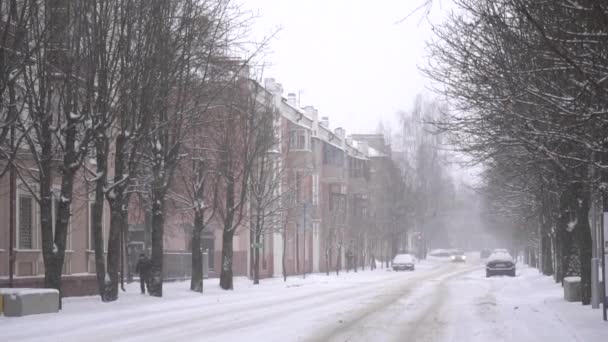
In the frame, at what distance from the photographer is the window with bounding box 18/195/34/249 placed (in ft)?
104

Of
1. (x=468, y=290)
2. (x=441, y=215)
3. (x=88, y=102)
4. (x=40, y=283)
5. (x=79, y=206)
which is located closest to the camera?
(x=88, y=102)

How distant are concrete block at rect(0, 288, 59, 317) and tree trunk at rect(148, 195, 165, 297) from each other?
7.73 meters

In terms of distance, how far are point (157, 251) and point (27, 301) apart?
30.0 feet

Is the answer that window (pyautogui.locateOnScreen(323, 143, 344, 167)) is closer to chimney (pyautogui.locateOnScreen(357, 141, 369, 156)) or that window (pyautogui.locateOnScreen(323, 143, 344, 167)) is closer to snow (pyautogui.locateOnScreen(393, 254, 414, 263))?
snow (pyautogui.locateOnScreen(393, 254, 414, 263))

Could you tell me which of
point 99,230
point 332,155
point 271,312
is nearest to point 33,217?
point 99,230

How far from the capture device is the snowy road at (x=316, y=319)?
62.3 ft

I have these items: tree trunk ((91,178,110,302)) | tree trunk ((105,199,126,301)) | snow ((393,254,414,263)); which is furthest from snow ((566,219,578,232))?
snow ((393,254,414,263))

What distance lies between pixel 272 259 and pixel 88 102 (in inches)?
1413

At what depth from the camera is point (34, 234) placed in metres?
32.7

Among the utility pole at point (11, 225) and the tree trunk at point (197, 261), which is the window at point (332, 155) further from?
the utility pole at point (11, 225)

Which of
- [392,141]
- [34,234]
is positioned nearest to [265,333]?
[34,234]

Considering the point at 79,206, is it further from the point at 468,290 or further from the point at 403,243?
the point at 403,243

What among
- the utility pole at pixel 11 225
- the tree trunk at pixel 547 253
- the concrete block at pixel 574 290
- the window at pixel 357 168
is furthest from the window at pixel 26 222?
the window at pixel 357 168

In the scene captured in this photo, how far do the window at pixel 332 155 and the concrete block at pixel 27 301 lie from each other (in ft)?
170
